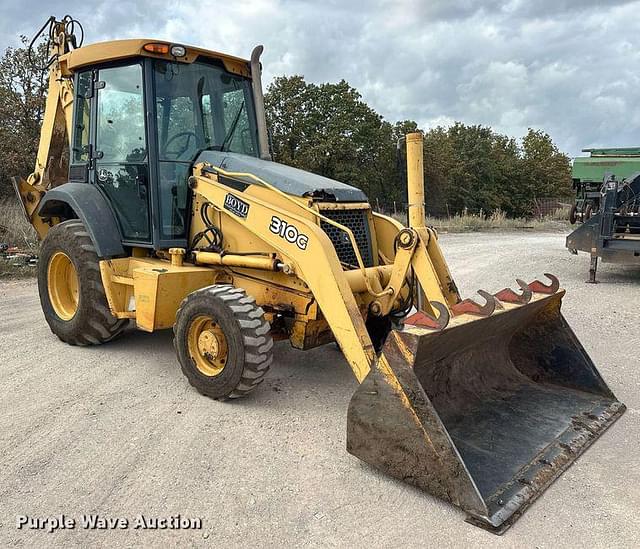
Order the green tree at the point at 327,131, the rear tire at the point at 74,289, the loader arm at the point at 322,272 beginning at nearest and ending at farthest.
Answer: the loader arm at the point at 322,272 < the rear tire at the point at 74,289 < the green tree at the point at 327,131

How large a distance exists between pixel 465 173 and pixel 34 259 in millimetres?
37537

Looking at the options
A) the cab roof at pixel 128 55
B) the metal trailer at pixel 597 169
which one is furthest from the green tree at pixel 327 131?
the cab roof at pixel 128 55

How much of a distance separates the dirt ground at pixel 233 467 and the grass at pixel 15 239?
4.53 meters

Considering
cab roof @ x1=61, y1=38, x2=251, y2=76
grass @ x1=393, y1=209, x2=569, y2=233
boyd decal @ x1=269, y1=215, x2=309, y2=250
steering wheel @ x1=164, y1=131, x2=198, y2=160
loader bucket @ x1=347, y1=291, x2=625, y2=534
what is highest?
cab roof @ x1=61, y1=38, x2=251, y2=76

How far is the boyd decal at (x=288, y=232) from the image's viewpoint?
402 centimetres

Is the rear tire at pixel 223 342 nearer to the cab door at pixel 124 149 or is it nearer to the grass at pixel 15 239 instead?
the cab door at pixel 124 149

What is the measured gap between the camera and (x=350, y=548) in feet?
8.50

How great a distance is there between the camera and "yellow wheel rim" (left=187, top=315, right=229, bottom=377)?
13.8 feet

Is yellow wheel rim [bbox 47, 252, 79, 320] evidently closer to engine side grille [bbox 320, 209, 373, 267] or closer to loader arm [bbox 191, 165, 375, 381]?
loader arm [bbox 191, 165, 375, 381]

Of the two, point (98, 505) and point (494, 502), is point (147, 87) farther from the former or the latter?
point (494, 502)

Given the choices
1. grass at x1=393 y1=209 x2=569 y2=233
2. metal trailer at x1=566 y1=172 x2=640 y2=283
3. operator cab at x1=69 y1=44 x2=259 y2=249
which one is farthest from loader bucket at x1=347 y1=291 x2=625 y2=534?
grass at x1=393 y1=209 x2=569 y2=233

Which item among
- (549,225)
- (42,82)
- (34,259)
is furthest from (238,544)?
(549,225)

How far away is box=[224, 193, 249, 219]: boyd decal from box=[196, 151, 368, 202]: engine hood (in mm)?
216

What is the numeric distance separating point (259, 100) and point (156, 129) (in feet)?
3.73
